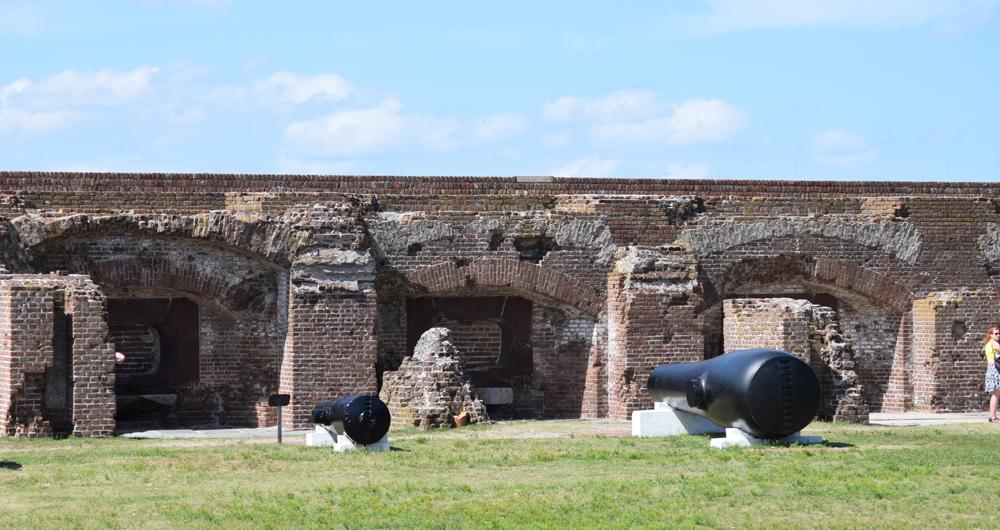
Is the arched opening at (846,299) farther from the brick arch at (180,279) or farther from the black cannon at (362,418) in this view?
the black cannon at (362,418)

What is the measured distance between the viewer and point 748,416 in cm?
1520

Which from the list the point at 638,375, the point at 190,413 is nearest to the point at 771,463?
the point at 638,375

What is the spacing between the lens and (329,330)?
66.2 ft

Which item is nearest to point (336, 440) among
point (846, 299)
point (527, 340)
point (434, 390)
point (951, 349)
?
point (434, 390)

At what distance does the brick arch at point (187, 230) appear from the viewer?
63.4 feet

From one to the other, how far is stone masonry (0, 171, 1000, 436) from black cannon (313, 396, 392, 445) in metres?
3.86

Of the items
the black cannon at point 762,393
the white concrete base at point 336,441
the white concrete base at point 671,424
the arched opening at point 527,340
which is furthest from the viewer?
the arched opening at point 527,340

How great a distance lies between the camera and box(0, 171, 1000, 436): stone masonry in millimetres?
19562

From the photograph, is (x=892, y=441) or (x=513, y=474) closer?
(x=513, y=474)

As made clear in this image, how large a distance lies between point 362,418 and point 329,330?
4789 mm

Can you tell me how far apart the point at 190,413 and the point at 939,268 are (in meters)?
10.4

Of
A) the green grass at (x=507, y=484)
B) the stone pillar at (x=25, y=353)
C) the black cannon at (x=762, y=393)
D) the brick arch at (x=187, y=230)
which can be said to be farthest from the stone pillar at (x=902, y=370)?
the stone pillar at (x=25, y=353)

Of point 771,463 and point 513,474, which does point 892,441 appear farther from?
point 513,474

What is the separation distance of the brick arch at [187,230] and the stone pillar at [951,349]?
883 centimetres
